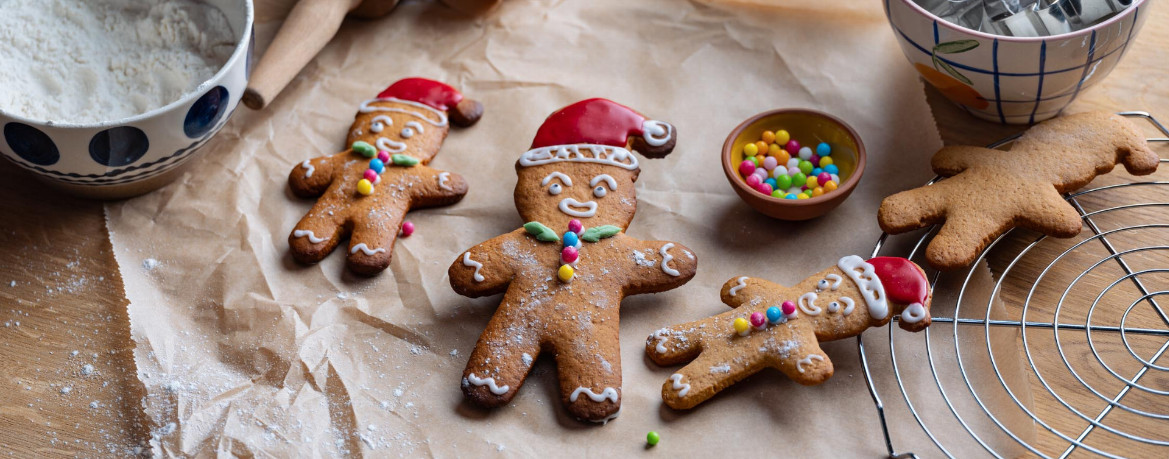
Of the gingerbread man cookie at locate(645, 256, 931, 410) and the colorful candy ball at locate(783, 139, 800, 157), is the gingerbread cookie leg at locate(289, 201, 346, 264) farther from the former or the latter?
the colorful candy ball at locate(783, 139, 800, 157)

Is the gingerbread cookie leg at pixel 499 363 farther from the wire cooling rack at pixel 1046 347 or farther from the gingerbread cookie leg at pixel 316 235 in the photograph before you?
the wire cooling rack at pixel 1046 347

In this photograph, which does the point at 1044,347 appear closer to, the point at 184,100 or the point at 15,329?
the point at 184,100

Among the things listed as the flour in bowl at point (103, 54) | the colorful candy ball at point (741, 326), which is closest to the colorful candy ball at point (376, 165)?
the flour in bowl at point (103, 54)

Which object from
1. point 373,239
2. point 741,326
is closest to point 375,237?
point 373,239

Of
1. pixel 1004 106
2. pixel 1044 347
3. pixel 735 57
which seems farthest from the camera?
pixel 735 57

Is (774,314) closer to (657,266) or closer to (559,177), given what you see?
(657,266)

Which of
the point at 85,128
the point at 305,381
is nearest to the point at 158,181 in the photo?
the point at 85,128
